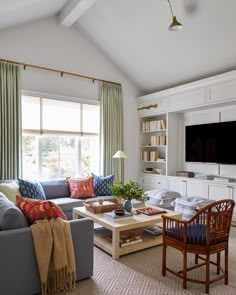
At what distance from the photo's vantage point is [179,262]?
2.94 meters

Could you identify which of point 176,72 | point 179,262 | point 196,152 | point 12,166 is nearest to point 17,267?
point 179,262

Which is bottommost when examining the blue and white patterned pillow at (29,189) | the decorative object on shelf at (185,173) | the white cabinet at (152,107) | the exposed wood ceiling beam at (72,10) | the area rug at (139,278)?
the area rug at (139,278)

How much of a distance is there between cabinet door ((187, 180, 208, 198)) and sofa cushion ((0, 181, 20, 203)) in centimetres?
318

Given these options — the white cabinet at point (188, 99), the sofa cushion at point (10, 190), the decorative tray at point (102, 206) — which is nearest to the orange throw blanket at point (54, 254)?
the decorative tray at point (102, 206)

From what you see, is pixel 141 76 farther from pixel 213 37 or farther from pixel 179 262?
pixel 179 262

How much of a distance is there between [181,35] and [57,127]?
2.90 meters

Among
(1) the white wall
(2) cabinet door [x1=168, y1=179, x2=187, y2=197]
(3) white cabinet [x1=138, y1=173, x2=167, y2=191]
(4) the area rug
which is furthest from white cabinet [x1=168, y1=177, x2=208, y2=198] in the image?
(4) the area rug

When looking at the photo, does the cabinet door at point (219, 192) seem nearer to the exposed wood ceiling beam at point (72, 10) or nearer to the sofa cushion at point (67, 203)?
the sofa cushion at point (67, 203)

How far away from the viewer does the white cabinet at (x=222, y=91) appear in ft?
14.0

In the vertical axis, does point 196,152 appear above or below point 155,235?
above

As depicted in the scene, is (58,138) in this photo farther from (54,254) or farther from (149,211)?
(54,254)

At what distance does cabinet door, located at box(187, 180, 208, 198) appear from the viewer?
188 inches

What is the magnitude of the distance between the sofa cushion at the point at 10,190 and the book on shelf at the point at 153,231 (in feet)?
6.52

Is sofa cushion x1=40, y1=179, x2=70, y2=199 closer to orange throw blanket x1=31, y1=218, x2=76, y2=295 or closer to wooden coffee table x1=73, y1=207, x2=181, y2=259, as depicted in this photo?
wooden coffee table x1=73, y1=207, x2=181, y2=259
